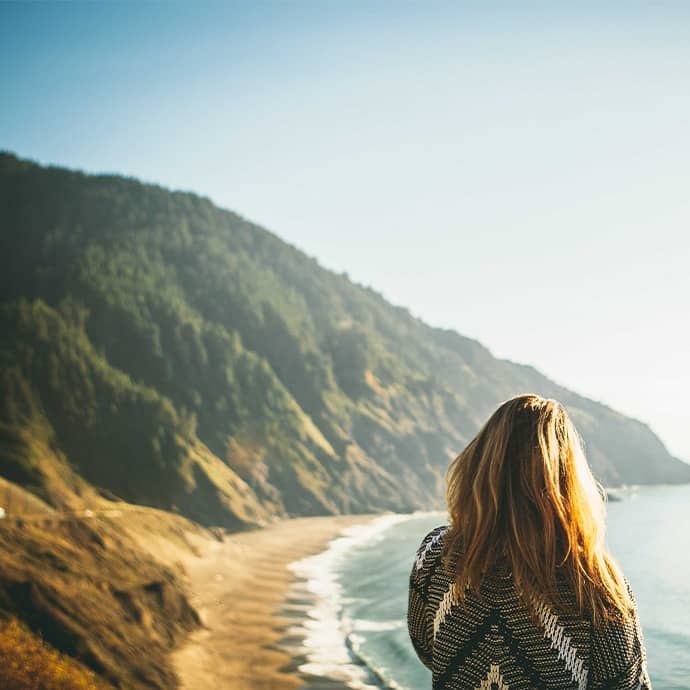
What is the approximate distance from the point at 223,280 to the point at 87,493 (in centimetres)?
6262

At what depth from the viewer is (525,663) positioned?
2.39 meters

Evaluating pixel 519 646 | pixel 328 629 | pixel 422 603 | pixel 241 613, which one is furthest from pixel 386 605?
pixel 519 646

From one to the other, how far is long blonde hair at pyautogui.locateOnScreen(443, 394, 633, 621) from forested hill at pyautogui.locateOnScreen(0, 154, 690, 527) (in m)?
51.0

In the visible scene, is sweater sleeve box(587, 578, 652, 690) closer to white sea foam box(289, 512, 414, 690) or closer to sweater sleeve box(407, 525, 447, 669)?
sweater sleeve box(407, 525, 447, 669)

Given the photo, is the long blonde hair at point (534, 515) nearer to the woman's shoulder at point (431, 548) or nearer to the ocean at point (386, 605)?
the woman's shoulder at point (431, 548)

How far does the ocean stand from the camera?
2039 cm

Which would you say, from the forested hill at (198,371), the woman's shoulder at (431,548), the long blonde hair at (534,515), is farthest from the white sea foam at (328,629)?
the forested hill at (198,371)

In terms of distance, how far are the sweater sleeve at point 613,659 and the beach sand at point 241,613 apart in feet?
57.3

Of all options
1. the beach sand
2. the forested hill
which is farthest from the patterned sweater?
the forested hill

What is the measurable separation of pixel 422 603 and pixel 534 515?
22.2 inches

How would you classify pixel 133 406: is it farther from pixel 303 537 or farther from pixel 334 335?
pixel 334 335

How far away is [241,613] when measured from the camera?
2758cm

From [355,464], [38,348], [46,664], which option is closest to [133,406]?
[38,348]

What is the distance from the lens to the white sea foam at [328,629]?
782 inches
